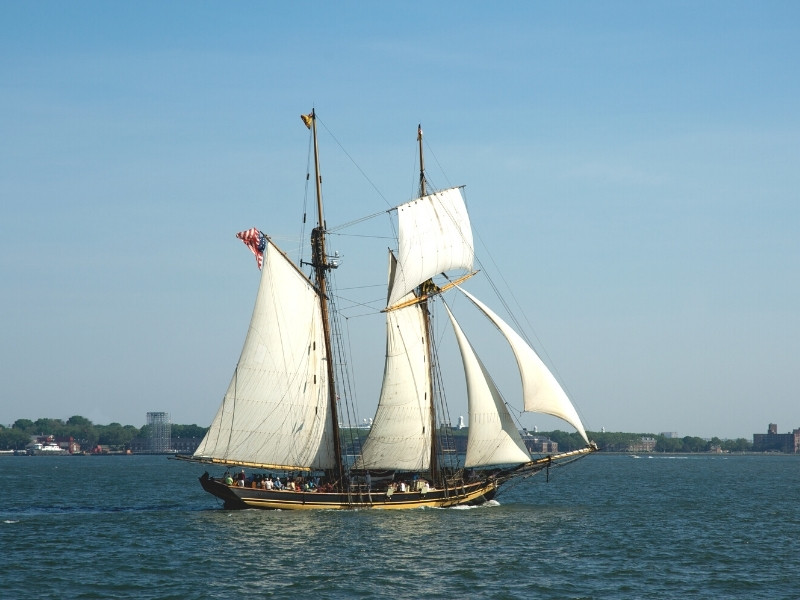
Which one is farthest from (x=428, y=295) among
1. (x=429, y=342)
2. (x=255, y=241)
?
(x=255, y=241)

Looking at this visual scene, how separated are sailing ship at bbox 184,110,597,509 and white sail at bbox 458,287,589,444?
0.08 meters

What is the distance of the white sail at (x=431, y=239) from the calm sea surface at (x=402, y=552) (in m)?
14.4

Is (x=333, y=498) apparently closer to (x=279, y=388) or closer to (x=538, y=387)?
(x=279, y=388)

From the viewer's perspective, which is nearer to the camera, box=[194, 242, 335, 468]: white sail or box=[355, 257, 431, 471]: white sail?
box=[194, 242, 335, 468]: white sail

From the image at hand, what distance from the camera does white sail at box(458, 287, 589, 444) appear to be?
67.1m

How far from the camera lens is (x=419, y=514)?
66.4 meters

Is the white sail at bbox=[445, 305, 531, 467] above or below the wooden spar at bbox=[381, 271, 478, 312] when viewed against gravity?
below

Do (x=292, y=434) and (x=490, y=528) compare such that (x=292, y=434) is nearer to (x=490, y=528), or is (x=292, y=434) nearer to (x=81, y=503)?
(x=490, y=528)

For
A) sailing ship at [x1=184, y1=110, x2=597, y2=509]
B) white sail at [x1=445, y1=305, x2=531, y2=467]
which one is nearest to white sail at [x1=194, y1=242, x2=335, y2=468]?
sailing ship at [x1=184, y1=110, x2=597, y2=509]

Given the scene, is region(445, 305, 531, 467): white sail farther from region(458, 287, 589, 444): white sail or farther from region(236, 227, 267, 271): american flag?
region(236, 227, 267, 271): american flag

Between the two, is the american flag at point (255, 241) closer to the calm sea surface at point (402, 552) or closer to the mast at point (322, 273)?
the mast at point (322, 273)

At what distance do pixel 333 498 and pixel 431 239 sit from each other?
16990 mm

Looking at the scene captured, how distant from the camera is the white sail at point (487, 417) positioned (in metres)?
69.4

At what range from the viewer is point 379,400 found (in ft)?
231
